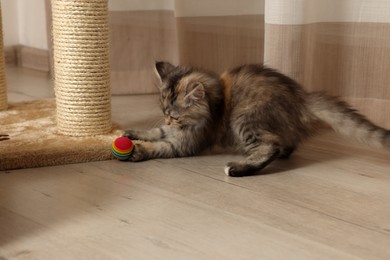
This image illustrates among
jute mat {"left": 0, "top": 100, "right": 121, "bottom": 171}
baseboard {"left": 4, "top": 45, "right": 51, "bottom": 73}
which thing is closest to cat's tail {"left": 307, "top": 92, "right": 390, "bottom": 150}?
jute mat {"left": 0, "top": 100, "right": 121, "bottom": 171}

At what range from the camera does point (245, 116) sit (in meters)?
1.85

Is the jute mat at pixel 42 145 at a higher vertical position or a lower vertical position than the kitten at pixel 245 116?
lower

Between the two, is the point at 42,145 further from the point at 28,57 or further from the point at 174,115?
the point at 28,57

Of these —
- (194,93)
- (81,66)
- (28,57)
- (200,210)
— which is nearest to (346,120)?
(194,93)

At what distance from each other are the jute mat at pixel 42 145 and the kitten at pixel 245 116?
0.15m

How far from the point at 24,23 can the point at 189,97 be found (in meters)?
2.11

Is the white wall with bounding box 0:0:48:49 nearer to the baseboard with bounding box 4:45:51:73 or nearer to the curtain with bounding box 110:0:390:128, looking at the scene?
the baseboard with bounding box 4:45:51:73

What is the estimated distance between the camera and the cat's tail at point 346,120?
1.76m

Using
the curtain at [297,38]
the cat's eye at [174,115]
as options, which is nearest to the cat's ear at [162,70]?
the cat's eye at [174,115]

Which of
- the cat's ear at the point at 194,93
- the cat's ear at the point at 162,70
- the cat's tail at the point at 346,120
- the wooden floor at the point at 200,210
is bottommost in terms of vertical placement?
the wooden floor at the point at 200,210

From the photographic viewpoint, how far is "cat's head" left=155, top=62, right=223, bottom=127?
1.84m

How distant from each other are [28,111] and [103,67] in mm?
467

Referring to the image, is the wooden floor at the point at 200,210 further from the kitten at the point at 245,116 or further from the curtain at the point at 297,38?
the curtain at the point at 297,38

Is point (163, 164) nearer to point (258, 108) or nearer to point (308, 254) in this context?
point (258, 108)
